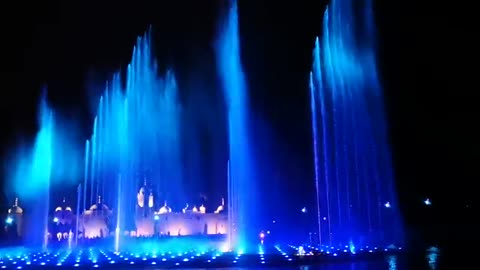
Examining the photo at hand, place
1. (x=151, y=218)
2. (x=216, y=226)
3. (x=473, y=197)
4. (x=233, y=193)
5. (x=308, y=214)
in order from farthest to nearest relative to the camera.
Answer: (x=216, y=226), (x=151, y=218), (x=308, y=214), (x=473, y=197), (x=233, y=193)

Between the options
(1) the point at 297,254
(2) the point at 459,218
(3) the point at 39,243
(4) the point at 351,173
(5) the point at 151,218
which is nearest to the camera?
(1) the point at 297,254

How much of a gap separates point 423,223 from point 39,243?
23.9 metres

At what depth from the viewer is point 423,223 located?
36125 millimetres

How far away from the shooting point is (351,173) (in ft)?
97.2

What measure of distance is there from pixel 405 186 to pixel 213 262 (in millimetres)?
26781

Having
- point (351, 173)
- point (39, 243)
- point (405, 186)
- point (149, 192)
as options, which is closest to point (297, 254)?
point (351, 173)

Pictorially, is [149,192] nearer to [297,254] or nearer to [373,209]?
[373,209]

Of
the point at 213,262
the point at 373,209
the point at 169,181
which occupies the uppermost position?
the point at 169,181

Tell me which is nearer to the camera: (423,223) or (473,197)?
(423,223)

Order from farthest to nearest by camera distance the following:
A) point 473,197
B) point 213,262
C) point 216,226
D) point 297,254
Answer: point 216,226
point 473,197
point 297,254
point 213,262

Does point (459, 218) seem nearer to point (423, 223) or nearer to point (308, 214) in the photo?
point (423, 223)

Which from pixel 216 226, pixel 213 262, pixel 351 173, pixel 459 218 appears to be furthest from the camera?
pixel 216 226

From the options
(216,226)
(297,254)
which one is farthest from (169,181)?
(297,254)

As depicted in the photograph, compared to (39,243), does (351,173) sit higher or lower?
higher
